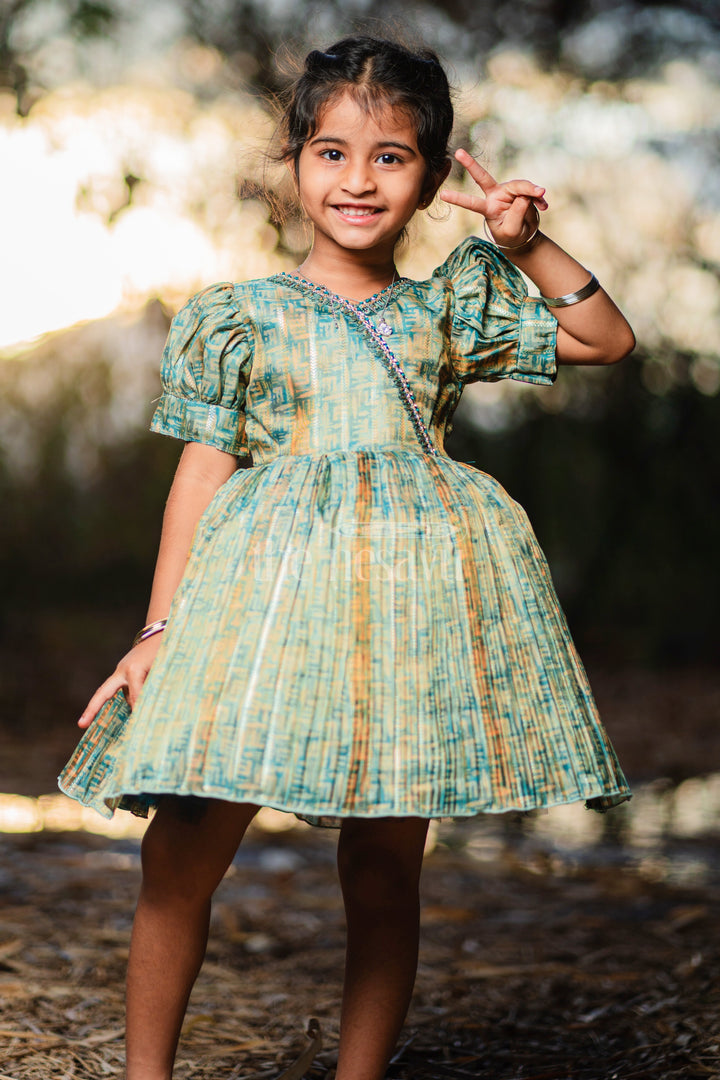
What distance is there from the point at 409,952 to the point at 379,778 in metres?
0.44

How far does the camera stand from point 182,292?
4.32 meters

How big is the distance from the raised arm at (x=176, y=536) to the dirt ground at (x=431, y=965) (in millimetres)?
739

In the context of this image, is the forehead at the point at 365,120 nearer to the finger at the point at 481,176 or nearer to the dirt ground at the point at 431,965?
the finger at the point at 481,176

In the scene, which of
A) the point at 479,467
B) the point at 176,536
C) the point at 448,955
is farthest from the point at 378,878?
the point at 479,467

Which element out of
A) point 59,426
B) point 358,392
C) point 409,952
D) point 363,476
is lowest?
point 409,952

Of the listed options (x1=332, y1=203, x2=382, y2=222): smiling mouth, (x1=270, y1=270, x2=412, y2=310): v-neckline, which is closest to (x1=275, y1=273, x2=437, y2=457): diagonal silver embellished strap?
(x1=270, y1=270, x2=412, y2=310): v-neckline

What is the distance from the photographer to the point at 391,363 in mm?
1465

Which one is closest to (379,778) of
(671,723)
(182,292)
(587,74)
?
(182,292)

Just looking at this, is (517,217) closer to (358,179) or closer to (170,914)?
(358,179)

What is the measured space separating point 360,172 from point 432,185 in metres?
0.17

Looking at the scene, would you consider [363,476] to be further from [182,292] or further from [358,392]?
[182,292]

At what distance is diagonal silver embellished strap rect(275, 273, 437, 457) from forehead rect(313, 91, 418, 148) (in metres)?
0.20

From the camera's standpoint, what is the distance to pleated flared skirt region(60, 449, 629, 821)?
121 cm

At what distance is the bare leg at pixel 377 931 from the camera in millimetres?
1494
